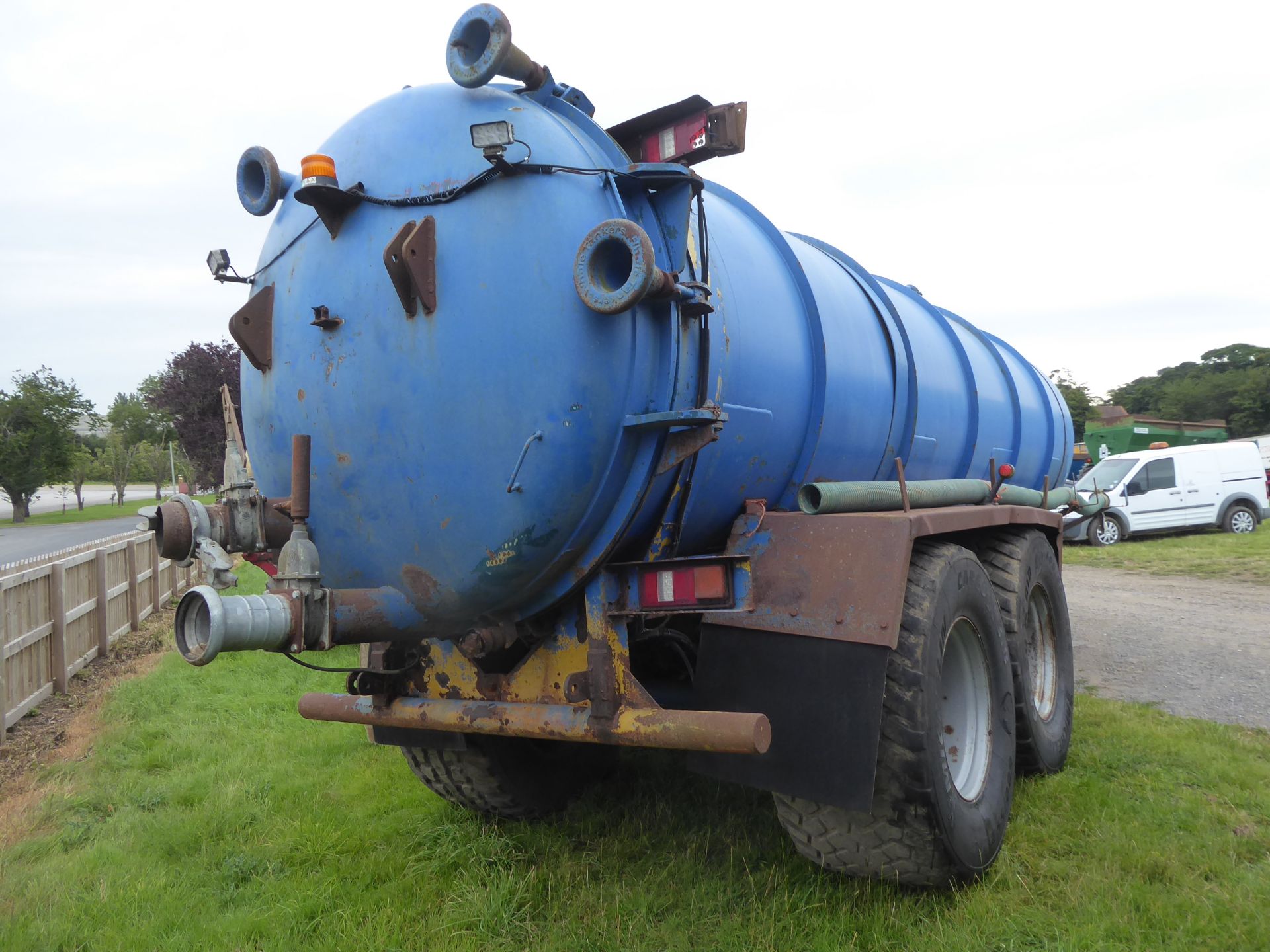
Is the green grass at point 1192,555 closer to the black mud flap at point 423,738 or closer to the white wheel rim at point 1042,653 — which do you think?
the white wheel rim at point 1042,653

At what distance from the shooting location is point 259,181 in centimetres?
322

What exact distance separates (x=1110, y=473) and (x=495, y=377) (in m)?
16.9

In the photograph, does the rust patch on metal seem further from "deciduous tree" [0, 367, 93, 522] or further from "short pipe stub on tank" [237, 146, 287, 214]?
"deciduous tree" [0, 367, 93, 522]

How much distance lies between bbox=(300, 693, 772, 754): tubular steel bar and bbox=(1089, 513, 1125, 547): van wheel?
15.5 m

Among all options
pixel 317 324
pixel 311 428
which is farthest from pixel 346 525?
pixel 317 324

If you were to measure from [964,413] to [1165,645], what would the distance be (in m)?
4.10

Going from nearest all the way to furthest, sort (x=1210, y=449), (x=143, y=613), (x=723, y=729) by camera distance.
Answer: (x=723, y=729) < (x=143, y=613) < (x=1210, y=449)

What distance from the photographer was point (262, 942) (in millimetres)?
3084

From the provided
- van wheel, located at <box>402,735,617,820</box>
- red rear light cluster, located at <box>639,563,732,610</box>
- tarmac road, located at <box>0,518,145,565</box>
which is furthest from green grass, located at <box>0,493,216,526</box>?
red rear light cluster, located at <box>639,563,732,610</box>

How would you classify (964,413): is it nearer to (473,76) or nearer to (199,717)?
(473,76)

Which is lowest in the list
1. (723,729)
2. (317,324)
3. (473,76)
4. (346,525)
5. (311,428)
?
(723,729)

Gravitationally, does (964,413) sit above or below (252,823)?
above

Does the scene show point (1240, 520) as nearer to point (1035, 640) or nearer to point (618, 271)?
point (1035, 640)

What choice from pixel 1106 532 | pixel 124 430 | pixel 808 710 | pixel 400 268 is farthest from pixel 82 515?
pixel 808 710
